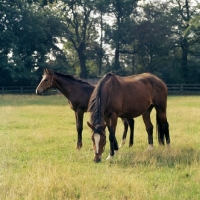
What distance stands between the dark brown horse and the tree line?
26182 millimetres

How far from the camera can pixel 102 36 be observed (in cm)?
4294

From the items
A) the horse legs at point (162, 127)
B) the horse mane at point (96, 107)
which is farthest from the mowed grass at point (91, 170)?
the horse mane at point (96, 107)

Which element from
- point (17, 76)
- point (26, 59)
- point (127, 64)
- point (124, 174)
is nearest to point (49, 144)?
point (124, 174)

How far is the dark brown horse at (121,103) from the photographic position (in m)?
6.47

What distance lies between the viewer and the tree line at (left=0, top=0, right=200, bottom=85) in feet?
113

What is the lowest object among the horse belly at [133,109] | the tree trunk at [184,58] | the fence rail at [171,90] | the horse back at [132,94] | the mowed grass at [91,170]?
the mowed grass at [91,170]

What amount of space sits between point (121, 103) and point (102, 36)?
36355 mm

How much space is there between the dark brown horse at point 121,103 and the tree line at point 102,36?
26.2 metres

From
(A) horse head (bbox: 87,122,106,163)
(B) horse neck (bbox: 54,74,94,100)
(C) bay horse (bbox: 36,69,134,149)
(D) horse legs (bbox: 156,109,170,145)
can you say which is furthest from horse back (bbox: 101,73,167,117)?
(B) horse neck (bbox: 54,74,94,100)

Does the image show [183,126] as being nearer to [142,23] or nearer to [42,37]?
[42,37]

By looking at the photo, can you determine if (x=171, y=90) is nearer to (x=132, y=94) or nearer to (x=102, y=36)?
(x=102, y=36)

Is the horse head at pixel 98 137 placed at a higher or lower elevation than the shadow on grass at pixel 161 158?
higher

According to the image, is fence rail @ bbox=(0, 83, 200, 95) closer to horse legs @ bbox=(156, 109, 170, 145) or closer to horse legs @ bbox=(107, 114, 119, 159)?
horse legs @ bbox=(156, 109, 170, 145)

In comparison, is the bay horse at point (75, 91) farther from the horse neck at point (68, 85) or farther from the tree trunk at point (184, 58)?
the tree trunk at point (184, 58)
